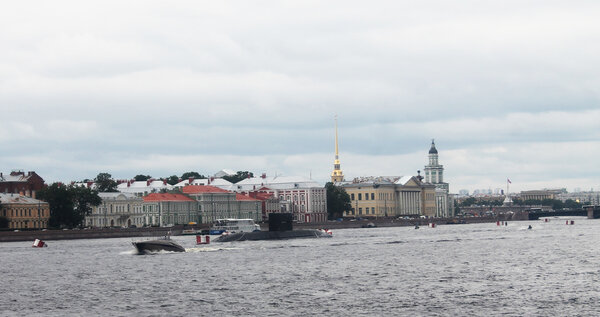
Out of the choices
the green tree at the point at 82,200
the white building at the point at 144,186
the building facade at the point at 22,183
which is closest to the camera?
the green tree at the point at 82,200

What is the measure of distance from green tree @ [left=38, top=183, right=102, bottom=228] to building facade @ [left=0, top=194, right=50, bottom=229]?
1.39 m

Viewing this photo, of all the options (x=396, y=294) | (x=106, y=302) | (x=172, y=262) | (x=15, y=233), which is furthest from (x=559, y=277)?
(x=15, y=233)

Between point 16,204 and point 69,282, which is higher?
point 16,204

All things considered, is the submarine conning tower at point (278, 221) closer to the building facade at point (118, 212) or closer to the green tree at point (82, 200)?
the green tree at point (82, 200)

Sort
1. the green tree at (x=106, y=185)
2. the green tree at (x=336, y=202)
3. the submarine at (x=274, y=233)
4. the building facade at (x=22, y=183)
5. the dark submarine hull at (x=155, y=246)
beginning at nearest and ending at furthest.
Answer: the dark submarine hull at (x=155, y=246) → the submarine at (x=274, y=233) → the building facade at (x=22, y=183) → the green tree at (x=106, y=185) → the green tree at (x=336, y=202)

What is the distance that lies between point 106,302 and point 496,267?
874 inches

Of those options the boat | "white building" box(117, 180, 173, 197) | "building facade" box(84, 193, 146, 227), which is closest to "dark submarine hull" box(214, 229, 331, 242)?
→ the boat

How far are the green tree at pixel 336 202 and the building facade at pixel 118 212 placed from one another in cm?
4835

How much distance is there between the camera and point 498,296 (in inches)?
1592

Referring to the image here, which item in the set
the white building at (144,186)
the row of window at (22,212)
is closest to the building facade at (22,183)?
the row of window at (22,212)

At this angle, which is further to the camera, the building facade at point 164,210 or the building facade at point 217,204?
the building facade at point 217,204

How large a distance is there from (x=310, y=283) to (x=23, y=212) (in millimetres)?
86429

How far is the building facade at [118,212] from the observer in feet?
495

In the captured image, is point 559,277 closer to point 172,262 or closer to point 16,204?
point 172,262
